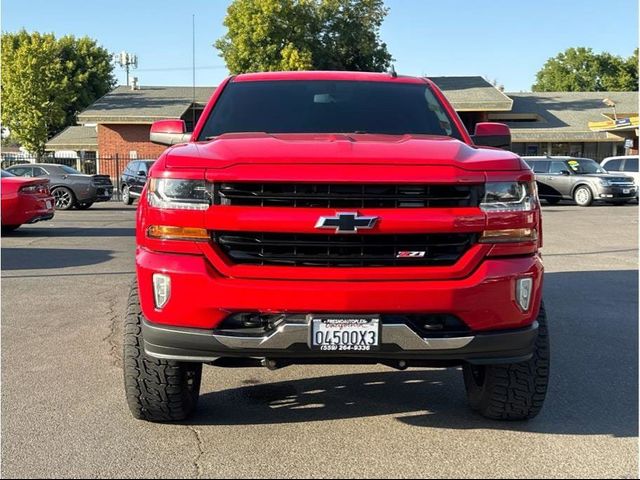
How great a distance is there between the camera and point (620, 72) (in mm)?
73312

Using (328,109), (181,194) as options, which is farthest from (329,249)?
(328,109)

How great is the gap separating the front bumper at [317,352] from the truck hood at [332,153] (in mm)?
784

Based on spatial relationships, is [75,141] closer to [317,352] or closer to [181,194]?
[181,194]

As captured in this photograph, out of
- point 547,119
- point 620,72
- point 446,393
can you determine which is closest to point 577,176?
point 547,119

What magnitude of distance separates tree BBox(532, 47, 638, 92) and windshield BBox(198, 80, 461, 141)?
242 feet

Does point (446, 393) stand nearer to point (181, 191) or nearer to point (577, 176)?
point (181, 191)

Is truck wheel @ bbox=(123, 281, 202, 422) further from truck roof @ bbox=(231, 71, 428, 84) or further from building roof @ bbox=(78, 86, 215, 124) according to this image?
building roof @ bbox=(78, 86, 215, 124)

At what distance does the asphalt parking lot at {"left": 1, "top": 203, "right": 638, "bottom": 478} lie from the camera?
345 centimetres

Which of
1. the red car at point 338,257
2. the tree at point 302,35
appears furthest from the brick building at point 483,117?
the red car at point 338,257

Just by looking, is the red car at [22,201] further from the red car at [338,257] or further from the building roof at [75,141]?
the building roof at [75,141]

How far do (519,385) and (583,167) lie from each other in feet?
77.4

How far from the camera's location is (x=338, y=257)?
3359mm

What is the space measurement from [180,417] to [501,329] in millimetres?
1803

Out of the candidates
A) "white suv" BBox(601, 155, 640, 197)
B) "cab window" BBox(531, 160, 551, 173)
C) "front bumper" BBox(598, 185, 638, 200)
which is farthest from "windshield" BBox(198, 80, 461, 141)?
"white suv" BBox(601, 155, 640, 197)
